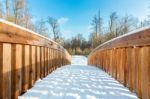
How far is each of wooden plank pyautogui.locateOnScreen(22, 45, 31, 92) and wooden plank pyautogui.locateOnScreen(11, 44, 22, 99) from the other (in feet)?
0.39

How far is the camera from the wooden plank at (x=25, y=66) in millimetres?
2396

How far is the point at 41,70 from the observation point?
343 cm

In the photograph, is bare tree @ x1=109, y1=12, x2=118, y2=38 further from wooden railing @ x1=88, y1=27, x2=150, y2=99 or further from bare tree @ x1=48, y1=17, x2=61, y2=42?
wooden railing @ x1=88, y1=27, x2=150, y2=99

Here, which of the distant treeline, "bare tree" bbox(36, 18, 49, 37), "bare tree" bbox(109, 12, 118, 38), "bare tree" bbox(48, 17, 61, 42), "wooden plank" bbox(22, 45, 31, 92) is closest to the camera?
"wooden plank" bbox(22, 45, 31, 92)

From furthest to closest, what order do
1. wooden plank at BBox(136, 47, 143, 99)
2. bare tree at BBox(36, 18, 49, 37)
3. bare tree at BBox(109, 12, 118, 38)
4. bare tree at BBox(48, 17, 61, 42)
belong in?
bare tree at BBox(48, 17, 61, 42)
bare tree at BBox(109, 12, 118, 38)
bare tree at BBox(36, 18, 49, 37)
wooden plank at BBox(136, 47, 143, 99)

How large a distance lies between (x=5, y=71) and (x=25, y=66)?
625mm

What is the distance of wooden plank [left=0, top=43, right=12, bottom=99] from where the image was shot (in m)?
1.78

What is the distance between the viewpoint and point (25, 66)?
2.47m

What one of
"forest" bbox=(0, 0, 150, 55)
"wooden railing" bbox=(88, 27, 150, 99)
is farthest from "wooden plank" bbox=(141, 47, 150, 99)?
"forest" bbox=(0, 0, 150, 55)

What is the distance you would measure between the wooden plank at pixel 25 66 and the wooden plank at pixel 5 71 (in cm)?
43

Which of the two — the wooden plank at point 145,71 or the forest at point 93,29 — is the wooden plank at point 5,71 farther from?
the forest at point 93,29

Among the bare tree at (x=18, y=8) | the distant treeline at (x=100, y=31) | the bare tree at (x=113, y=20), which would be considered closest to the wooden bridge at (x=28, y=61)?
the bare tree at (x=18, y=8)

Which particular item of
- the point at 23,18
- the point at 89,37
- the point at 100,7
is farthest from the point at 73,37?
the point at 23,18

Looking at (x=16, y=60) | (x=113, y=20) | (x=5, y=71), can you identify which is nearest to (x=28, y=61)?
(x=16, y=60)
